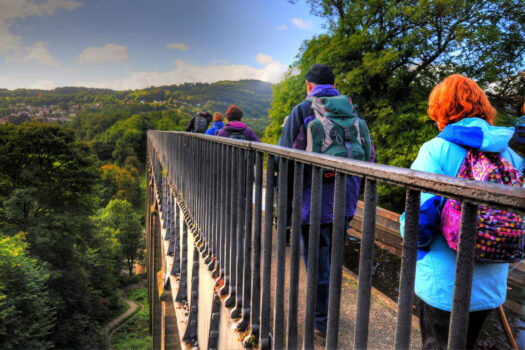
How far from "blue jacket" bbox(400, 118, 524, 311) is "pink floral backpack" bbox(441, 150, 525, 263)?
0.04m

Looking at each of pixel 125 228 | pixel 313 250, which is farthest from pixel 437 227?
pixel 125 228

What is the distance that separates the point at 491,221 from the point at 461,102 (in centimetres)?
62

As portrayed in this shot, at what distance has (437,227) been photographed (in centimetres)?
142

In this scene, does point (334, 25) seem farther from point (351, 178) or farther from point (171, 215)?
point (351, 178)

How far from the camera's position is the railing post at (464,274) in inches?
32.7

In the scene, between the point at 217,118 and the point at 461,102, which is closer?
the point at 461,102

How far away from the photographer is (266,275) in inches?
81.6

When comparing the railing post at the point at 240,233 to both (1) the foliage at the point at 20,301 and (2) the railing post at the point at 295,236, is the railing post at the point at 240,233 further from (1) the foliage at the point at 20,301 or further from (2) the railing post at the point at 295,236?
(1) the foliage at the point at 20,301

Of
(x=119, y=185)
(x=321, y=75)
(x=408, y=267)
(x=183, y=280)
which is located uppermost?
(x=321, y=75)

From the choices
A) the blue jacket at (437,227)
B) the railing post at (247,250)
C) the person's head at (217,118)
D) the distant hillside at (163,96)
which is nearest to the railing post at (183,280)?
the person's head at (217,118)

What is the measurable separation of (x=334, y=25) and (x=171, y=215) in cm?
1232

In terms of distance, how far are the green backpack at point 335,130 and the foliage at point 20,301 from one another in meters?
19.6

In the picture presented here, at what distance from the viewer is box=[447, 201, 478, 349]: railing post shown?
0.83 meters

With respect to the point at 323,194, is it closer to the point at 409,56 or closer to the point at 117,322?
the point at 409,56
